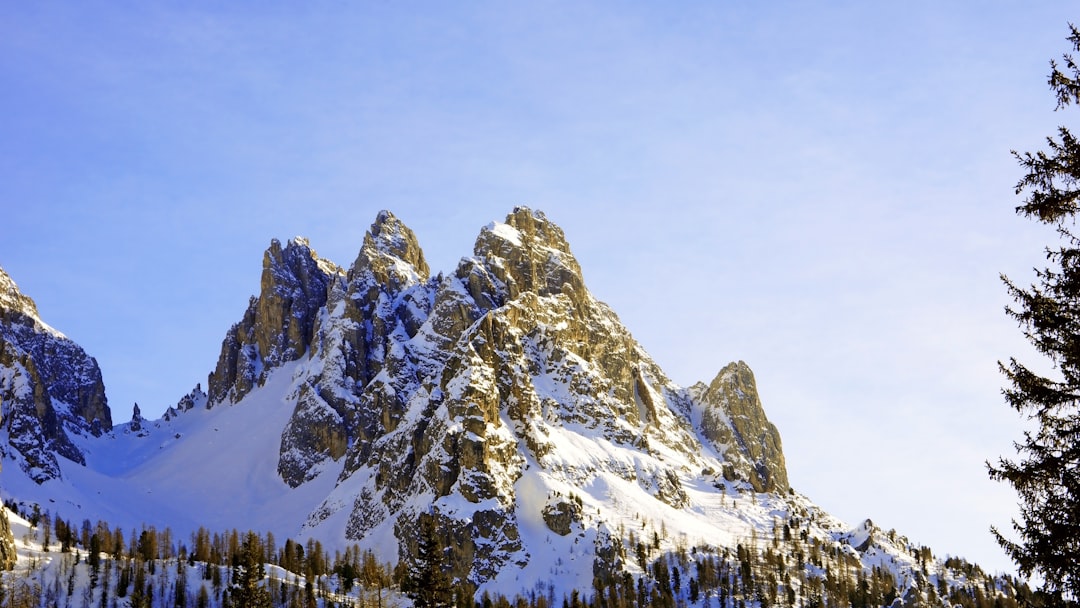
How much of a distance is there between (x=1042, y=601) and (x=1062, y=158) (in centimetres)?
1024

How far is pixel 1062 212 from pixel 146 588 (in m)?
199

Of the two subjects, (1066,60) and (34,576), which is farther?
(34,576)

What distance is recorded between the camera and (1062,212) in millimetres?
25875

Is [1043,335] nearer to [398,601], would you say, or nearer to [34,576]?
[398,601]

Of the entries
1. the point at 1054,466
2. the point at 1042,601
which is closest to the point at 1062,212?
the point at 1054,466

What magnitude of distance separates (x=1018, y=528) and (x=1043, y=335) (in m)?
4.45

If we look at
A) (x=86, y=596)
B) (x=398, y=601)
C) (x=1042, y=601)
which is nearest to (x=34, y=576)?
(x=86, y=596)

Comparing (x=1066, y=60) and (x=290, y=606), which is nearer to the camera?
(x=1066, y=60)

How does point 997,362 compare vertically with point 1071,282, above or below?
below

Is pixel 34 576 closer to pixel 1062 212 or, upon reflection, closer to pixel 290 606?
pixel 290 606

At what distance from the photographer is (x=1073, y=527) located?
25.1 metres

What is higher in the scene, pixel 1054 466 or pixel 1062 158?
pixel 1062 158

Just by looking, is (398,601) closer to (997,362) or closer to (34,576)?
(34,576)

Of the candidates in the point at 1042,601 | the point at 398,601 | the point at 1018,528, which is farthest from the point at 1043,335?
the point at 398,601
